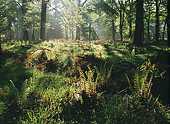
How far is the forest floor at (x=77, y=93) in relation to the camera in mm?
8719

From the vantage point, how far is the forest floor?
872 centimetres

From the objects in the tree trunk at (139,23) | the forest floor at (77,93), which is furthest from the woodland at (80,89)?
the tree trunk at (139,23)

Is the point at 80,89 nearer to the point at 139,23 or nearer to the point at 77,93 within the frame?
the point at 77,93

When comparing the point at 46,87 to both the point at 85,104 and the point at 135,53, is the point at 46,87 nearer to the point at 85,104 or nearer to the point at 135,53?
the point at 85,104

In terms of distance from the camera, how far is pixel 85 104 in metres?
9.33

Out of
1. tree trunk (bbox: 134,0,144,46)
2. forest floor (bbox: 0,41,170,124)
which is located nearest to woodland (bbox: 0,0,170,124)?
forest floor (bbox: 0,41,170,124)

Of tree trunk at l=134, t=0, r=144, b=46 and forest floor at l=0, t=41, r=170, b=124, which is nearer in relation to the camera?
forest floor at l=0, t=41, r=170, b=124

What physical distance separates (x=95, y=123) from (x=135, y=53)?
6.55 metres

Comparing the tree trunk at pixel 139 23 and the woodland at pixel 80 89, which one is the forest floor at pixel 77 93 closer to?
the woodland at pixel 80 89

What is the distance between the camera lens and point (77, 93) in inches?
379

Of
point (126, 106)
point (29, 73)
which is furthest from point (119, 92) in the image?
point (29, 73)

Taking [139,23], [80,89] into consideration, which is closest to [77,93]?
[80,89]

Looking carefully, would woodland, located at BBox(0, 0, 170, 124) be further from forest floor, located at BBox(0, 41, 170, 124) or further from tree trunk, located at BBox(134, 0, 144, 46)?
tree trunk, located at BBox(134, 0, 144, 46)

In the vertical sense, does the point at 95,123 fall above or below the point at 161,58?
below
